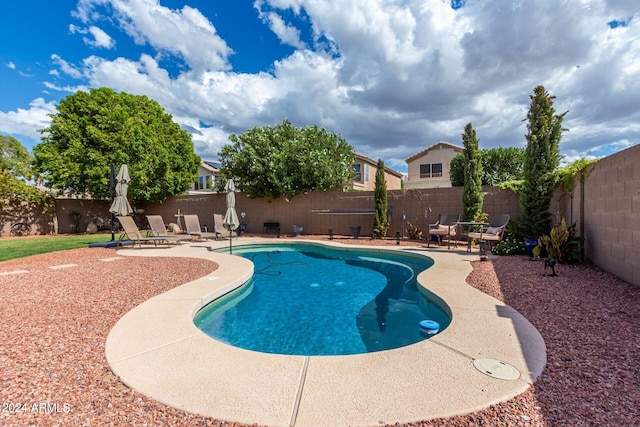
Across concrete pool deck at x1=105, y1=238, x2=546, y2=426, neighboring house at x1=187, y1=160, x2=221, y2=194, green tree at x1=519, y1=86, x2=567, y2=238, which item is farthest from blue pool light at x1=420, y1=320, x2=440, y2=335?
neighboring house at x1=187, y1=160, x2=221, y2=194

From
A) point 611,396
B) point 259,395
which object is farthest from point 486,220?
point 259,395

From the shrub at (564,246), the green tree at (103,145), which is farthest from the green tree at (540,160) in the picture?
the green tree at (103,145)

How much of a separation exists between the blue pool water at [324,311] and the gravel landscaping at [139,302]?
1.19 m

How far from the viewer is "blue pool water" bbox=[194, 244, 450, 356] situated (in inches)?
144

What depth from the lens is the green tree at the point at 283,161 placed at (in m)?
14.0

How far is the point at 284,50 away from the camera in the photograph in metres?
14.2

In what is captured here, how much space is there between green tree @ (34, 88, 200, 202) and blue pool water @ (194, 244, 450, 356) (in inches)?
481

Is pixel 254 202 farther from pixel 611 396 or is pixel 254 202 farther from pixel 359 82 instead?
pixel 611 396

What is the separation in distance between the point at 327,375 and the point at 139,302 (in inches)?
136

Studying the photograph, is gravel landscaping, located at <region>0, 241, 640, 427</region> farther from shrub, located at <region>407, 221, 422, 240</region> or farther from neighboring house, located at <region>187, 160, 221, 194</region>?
neighboring house, located at <region>187, 160, 221, 194</region>

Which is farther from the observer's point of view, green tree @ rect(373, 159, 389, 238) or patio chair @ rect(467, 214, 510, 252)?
green tree @ rect(373, 159, 389, 238)

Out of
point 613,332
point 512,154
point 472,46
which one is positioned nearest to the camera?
point 613,332

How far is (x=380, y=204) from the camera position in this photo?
12.5 meters

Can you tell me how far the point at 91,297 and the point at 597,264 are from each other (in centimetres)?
960
